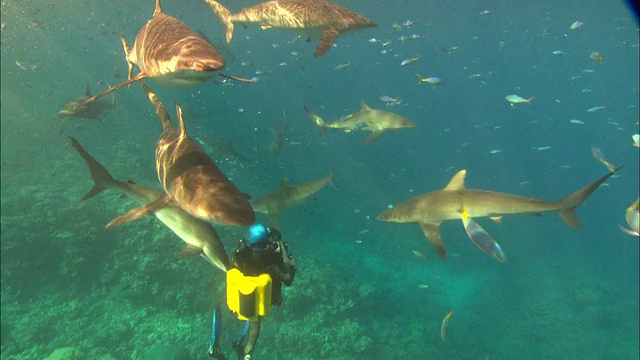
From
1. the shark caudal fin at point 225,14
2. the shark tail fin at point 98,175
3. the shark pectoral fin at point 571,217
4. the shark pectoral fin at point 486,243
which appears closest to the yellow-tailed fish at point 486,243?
the shark pectoral fin at point 486,243

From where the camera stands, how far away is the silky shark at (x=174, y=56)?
2.81m

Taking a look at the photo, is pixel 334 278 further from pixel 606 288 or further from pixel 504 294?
pixel 606 288

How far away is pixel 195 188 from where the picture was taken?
2695 mm

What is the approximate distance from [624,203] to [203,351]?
72.2 m

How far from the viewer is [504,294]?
15.2 m

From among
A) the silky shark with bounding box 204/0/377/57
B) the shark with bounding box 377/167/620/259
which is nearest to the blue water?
the silky shark with bounding box 204/0/377/57

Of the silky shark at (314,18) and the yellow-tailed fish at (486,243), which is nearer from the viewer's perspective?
the yellow-tailed fish at (486,243)

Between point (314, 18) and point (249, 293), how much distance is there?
13.5 ft

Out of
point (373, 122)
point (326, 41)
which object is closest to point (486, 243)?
point (326, 41)

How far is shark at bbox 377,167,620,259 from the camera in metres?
5.17

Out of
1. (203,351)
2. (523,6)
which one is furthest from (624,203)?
(203,351)

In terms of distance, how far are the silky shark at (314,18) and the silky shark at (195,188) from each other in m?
2.42

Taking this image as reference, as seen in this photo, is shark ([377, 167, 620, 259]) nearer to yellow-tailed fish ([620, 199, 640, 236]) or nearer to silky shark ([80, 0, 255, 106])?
yellow-tailed fish ([620, 199, 640, 236])

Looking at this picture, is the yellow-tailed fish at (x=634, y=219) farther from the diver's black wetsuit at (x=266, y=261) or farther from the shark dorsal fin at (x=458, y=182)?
the diver's black wetsuit at (x=266, y=261)
